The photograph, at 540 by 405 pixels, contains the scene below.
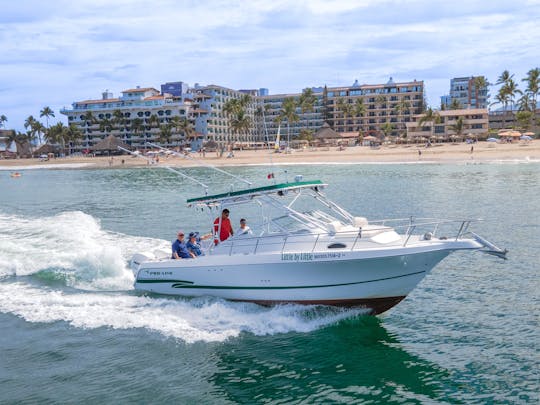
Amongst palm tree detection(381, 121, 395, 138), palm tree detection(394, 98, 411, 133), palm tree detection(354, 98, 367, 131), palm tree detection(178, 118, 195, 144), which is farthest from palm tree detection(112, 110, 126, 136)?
palm tree detection(394, 98, 411, 133)

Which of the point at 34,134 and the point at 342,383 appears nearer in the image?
the point at 342,383

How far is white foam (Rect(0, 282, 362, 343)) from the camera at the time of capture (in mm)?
12734

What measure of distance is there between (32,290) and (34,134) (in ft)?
503

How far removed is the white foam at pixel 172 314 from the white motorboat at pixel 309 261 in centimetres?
32

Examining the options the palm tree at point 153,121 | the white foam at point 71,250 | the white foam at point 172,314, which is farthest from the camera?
the palm tree at point 153,121

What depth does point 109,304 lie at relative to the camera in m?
14.9

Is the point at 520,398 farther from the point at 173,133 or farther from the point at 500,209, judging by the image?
the point at 173,133

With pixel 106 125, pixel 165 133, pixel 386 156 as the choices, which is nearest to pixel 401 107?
pixel 386 156

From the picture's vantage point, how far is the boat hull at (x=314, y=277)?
483 inches

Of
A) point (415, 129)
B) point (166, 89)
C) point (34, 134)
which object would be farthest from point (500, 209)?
point (34, 134)

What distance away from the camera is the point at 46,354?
11742 mm

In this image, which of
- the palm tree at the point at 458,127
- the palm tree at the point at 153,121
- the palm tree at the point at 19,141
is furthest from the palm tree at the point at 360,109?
the palm tree at the point at 19,141

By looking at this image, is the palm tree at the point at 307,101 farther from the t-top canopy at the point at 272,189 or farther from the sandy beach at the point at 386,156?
the t-top canopy at the point at 272,189

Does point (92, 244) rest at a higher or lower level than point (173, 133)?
lower
